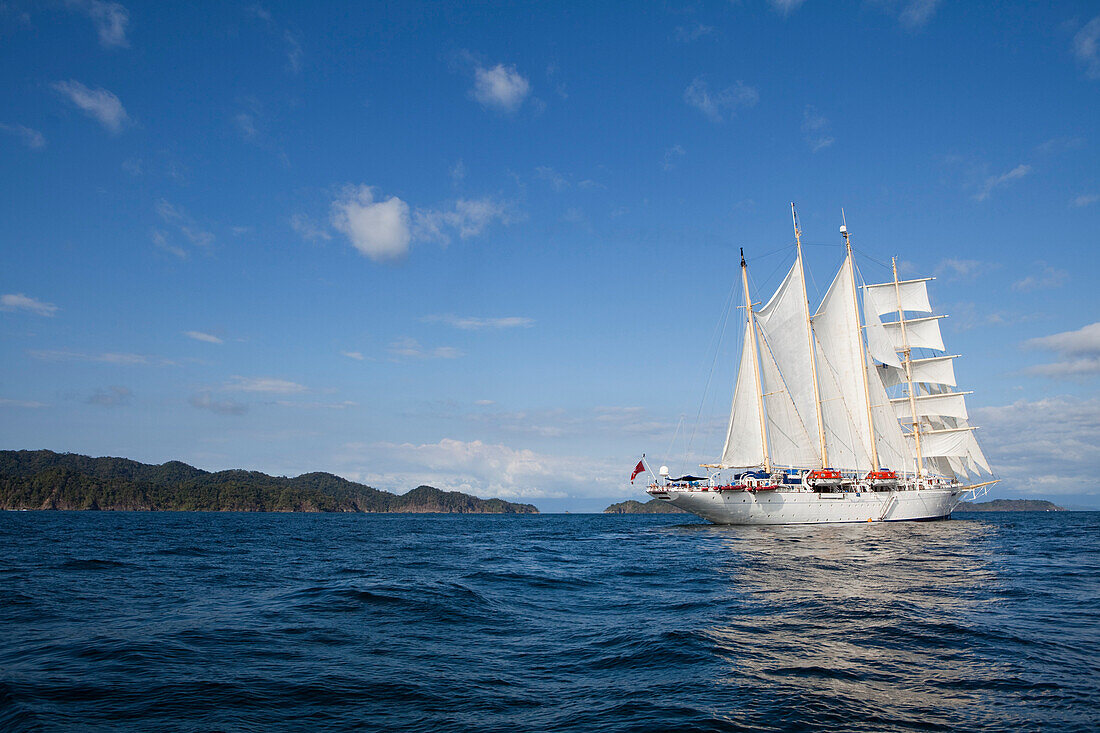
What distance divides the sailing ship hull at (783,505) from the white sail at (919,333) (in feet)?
119

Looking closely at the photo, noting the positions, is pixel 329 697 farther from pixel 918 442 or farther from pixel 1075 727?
pixel 918 442

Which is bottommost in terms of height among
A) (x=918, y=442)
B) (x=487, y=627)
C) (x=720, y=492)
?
(x=487, y=627)

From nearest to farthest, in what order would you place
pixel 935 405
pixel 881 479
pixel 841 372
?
pixel 881 479
pixel 841 372
pixel 935 405

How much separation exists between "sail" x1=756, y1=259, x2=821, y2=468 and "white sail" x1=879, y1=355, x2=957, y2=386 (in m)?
35.3

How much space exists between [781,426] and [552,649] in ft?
196

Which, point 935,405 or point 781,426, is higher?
point 935,405

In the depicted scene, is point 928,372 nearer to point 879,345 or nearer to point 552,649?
point 879,345

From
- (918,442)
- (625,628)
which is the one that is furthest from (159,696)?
(918,442)

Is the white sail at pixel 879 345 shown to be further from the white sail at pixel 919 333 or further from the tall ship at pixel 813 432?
the white sail at pixel 919 333

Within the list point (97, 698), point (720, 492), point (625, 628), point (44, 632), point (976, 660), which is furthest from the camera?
point (720, 492)

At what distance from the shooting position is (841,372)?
7594 centimetres

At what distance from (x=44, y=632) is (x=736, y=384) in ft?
205

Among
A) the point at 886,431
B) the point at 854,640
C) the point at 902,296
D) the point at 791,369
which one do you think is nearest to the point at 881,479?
the point at 886,431

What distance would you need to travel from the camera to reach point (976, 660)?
42.3ft
